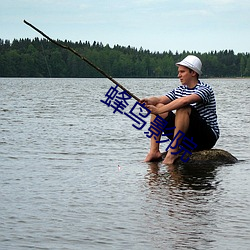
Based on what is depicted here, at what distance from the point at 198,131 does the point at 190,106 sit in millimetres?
331

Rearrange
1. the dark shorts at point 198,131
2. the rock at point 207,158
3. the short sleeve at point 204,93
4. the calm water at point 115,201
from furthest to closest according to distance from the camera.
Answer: the rock at point 207,158 → the dark shorts at point 198,131 → the short sleeve at point 204,93 → the calm water at point 115,201

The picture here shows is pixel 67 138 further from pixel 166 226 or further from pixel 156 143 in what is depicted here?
pixel 166 226

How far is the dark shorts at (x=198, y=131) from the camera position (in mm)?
8820

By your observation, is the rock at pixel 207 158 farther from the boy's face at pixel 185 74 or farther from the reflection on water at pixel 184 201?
the boy's face at pixel 185 74

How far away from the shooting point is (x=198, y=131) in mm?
8922

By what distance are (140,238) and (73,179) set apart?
2819mm

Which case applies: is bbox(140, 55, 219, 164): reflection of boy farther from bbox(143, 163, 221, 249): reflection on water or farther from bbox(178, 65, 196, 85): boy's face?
bbox(143, 163, 221, 249): reflection on water

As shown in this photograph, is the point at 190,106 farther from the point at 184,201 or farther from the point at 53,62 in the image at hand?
the point at 53,62

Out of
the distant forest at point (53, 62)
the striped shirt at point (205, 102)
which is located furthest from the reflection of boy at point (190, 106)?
the distant forest at point (53, 62)

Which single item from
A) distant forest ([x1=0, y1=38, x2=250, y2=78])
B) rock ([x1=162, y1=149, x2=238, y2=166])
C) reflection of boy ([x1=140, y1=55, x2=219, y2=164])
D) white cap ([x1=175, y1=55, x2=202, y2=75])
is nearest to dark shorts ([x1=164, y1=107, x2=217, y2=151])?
reflection of boy ([x1=140, y1=55, x2=219, y2=164])

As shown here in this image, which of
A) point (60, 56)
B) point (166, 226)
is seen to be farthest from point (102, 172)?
point (60, 56)

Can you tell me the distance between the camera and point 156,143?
9344mm

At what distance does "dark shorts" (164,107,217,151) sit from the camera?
882 centimetres

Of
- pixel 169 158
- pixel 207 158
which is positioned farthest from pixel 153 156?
pixel 207 158
